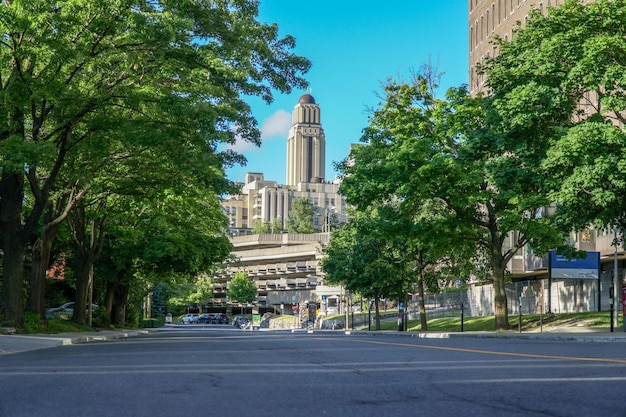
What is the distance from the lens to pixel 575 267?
37844 mm

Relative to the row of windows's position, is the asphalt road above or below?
below

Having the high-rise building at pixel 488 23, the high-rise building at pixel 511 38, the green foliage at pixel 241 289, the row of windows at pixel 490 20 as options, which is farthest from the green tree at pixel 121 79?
the green foliage at pixel 241 289

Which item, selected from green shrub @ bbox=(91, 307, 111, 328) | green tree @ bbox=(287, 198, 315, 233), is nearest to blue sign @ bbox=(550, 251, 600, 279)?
green shrub @ bbox=(91, 307, 111, 328)

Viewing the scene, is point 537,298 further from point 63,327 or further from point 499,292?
point 63,327

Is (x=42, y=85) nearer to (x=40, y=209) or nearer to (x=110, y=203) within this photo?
(x=40, y=209)

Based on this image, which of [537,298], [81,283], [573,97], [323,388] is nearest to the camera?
[323,388]

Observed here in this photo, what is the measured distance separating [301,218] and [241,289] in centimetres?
3792

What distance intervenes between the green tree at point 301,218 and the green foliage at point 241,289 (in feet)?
101

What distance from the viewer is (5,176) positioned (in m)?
28.1

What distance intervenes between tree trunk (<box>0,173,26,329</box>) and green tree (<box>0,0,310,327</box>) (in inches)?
1.3

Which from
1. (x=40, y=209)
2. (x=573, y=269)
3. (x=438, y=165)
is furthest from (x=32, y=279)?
(x=573, y=269)

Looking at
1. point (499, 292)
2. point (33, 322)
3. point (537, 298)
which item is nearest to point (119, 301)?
point (33, 322)

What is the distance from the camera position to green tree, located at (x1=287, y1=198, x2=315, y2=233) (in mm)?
184250

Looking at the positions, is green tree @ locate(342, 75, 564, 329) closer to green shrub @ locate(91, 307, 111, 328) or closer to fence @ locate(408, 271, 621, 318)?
fence @ locate(408, 271, 621, 318)
